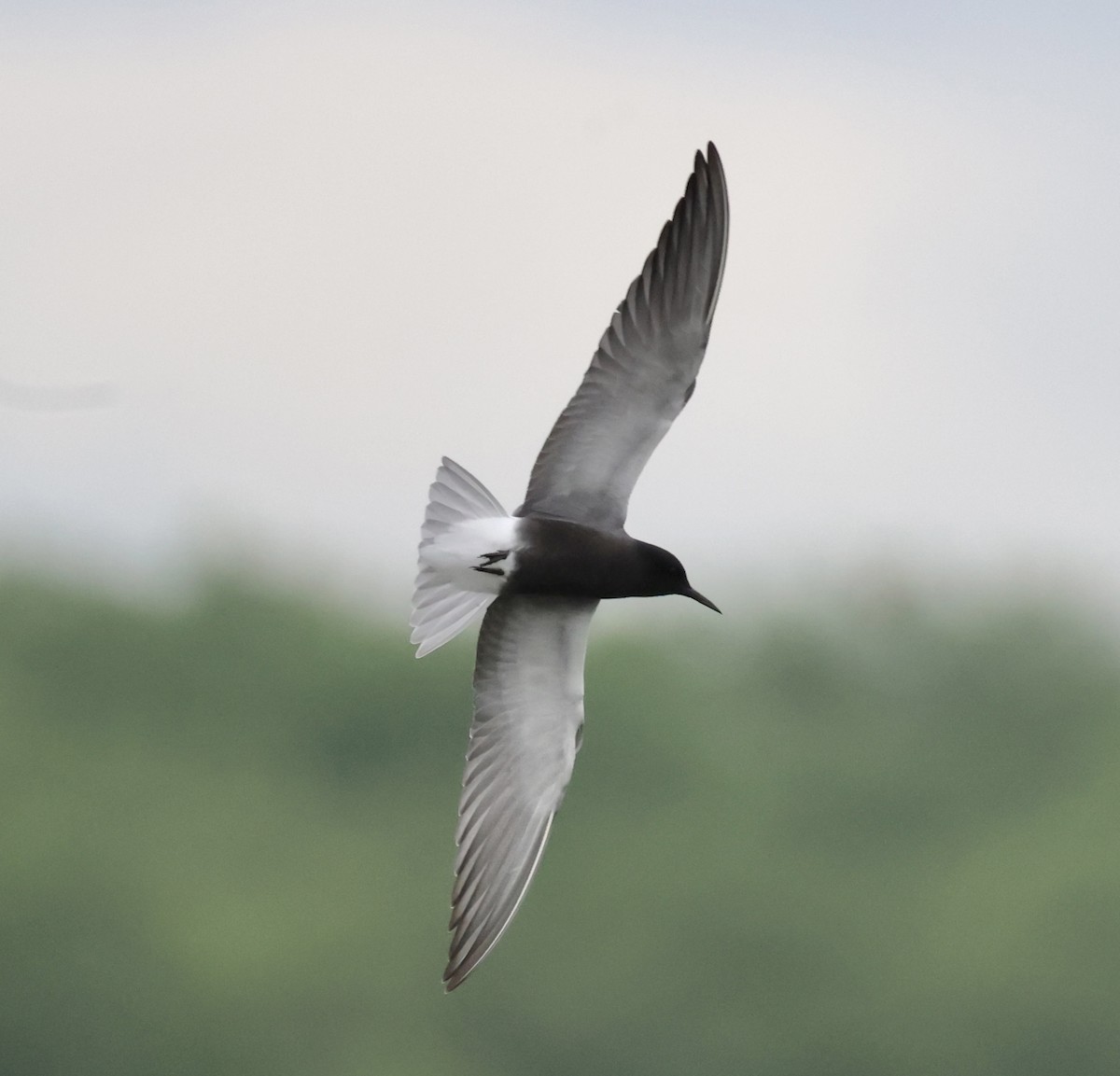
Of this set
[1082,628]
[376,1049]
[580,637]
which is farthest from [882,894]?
[580,637]

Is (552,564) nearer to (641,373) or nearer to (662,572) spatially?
(662,572)

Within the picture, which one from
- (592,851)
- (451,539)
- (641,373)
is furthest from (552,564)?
(592,851)

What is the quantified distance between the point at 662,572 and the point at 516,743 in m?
0.93

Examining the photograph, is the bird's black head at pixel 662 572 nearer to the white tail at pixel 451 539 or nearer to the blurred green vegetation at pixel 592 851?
the white tail at pixel 451 539

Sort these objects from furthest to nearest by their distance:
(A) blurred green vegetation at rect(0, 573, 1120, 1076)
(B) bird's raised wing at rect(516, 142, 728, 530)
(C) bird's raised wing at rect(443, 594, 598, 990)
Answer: (A) blurred green vegetation at rect(0, 573, 1120, 1076) → (C) bird's raised wing at rect(443, 594, 598, 990) → (B) bird's raised wing at rect(516, 142, 728, 530)

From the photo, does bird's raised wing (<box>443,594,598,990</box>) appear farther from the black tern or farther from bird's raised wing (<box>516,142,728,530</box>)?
bird's raised wing (<box>516,142,728,530</box>)

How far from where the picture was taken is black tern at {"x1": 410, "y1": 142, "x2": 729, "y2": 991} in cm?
761

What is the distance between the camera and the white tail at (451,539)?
301 inches

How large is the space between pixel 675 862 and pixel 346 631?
1574 centimetres

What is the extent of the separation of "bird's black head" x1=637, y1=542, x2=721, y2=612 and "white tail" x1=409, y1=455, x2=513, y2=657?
20.6 inches

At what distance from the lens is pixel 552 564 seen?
7.64 m

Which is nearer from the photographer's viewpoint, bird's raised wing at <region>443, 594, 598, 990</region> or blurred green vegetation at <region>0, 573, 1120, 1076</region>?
bird's raised wing at <region>443, 594, 598, 990</region>

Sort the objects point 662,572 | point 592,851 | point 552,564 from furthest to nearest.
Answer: point 592,851, point 662,572, point 552,564

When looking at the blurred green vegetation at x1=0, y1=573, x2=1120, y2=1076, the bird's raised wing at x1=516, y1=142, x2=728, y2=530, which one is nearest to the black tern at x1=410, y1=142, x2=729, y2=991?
the bird's raised wing at x1=516, y1=142, x2=728, y2=530
